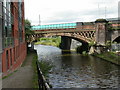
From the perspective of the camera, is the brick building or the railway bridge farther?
the railway bridge

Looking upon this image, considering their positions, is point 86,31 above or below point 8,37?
above

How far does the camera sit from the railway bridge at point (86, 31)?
43.3 metres

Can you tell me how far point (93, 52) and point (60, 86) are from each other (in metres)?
29.2

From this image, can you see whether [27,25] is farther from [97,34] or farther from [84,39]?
[97,34]

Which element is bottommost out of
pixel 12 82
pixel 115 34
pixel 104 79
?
pixel 104 79

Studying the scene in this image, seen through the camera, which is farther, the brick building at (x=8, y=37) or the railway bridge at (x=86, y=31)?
the railway bridge at (x=86, y=31)

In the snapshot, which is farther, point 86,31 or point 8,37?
point 86,31

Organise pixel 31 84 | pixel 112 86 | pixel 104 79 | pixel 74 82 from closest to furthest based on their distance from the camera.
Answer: pixel 31 84
pixel 112 86
pixel 74 82
pixel 104 79

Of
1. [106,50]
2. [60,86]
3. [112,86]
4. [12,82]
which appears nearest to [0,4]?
[12,82]

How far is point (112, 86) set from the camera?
1748cm

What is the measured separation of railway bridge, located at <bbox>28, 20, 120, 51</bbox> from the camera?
4334cm

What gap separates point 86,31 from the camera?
46000 millimetres

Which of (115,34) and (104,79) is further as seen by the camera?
(115,34)

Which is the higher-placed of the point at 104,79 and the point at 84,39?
the point at 84,39
